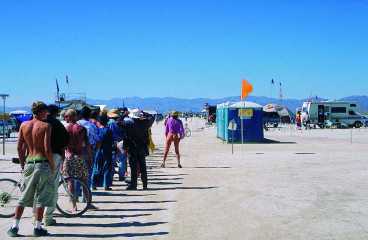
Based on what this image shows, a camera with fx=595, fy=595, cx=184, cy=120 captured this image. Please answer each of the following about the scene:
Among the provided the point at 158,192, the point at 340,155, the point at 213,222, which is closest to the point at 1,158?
the point at 158,192

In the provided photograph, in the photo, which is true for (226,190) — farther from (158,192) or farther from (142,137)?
(142,137)

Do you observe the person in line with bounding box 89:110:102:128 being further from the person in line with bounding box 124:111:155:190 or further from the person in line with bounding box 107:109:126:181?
the person in line with bounding box 124:111:155:190

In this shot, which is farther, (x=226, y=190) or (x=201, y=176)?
(x=201, y=176)

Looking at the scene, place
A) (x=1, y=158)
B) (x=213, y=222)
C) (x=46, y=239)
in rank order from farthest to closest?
(x=1, y=158) < (x=213, y=222) < (x=46, y=239)

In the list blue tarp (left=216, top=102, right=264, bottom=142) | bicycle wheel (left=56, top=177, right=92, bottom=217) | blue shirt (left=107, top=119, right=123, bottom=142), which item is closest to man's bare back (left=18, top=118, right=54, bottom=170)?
bicycle wheel (left=56, top=177, right=92, bottom=217)

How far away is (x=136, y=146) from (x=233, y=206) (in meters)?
3.30

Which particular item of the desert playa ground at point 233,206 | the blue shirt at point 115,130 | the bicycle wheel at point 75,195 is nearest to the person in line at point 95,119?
the blue shirt at point 115,130

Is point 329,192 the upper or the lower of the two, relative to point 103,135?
lower

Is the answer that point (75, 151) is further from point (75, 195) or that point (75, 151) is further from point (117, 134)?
point (117, 134)

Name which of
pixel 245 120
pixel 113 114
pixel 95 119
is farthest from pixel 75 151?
pixel 245 120

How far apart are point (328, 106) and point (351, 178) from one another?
4091 centimetres

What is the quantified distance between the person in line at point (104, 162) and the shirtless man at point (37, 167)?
13.6 ft

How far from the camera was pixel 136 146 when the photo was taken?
40.8 feet

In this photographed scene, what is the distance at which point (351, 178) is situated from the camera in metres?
13.6
